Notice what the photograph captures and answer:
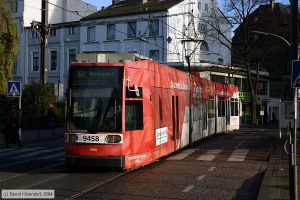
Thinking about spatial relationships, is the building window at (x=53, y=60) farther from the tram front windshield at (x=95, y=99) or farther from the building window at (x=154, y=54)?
the tram front windshield at (x=95, y=99)

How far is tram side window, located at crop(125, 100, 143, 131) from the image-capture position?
13.4m

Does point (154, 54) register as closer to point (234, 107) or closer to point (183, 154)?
point (234, 107)

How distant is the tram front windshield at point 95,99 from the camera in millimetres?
13141

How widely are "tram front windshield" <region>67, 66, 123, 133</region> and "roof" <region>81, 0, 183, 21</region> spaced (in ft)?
155

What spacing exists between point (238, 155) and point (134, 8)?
4741cm

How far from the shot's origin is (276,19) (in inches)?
2036

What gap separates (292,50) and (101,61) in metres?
9.64

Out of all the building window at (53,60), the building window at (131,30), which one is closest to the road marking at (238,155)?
the building window at (131,30)

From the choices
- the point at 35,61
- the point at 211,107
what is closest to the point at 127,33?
the point at 35,61

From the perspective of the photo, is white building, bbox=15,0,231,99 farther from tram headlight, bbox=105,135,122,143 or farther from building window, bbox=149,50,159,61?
tram headlight, bbox=105,135,122,143

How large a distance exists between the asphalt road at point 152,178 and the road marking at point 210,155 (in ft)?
0.11

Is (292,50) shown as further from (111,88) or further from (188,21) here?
(188,21)

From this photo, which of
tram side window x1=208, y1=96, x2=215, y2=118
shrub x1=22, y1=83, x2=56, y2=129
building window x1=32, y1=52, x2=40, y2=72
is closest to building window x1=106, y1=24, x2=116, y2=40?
building window x1=32, y1=52, x2=40, y2=72

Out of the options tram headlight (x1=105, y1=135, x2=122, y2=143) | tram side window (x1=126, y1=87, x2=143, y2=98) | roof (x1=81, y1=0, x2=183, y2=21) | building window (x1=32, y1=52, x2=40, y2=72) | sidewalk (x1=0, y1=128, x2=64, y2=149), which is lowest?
sidewalk (x1=0, y1=128, x2=64, y2=149)
